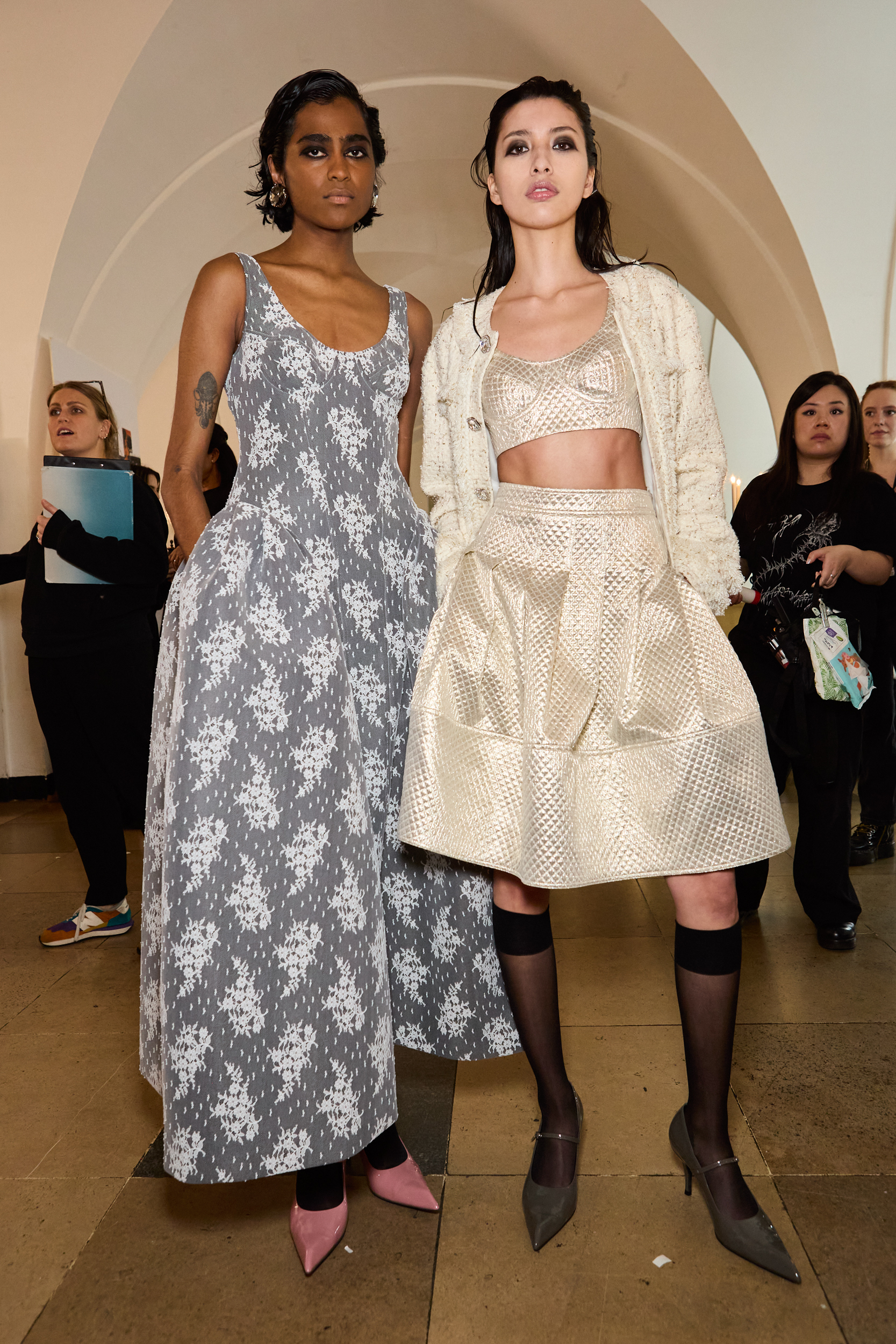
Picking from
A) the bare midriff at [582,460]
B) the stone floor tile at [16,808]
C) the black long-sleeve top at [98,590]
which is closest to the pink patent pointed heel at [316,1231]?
the bare midriff at [582,460]

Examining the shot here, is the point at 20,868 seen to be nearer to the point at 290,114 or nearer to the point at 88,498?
the point at 88,498

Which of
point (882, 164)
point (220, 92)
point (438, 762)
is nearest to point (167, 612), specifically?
point (438, 762)

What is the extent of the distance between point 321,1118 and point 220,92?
5.88 metres

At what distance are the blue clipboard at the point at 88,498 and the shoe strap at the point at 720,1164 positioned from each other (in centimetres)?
260

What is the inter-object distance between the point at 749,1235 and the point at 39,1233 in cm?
128

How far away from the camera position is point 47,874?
4.52 meters

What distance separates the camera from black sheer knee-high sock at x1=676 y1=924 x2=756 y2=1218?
171 centimetres

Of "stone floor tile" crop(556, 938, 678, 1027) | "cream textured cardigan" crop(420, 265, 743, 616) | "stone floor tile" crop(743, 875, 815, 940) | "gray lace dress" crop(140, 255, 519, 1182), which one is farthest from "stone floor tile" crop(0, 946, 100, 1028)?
"stone floor tile" crop(743, 875, 815, 940)

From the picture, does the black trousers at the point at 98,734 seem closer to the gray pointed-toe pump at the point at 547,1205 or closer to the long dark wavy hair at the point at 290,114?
the long dark wavy hair at the point at 290,114

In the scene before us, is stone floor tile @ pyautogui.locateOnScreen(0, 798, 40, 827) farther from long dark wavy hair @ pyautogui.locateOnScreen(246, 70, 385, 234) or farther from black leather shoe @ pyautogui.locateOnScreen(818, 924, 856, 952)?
long dark wavy hair @ pyautogui.locateOnScreen(246, 70, 385, 234)

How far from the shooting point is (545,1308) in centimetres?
158

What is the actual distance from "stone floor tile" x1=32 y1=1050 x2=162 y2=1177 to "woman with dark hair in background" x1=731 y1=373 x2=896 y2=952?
2050 millimetres

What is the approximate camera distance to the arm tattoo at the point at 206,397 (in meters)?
1.84

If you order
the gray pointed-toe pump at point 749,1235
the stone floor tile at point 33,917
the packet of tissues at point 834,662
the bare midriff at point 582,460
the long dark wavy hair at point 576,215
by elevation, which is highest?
the long dark wavy hair at point 576,215
